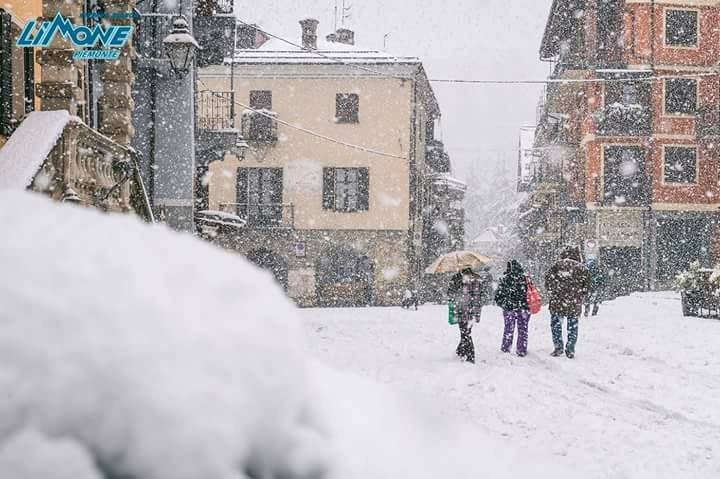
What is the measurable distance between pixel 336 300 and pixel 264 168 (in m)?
6.61

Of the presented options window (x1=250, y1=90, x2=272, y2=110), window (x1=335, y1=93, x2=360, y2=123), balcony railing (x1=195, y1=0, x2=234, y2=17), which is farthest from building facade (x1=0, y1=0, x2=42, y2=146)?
window (x1=335, y1=93, x2=360, y2=123)

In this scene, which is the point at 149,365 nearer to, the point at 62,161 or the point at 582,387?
the point at 62,161

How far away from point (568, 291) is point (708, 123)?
23.6 metres

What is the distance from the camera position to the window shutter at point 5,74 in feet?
28.1

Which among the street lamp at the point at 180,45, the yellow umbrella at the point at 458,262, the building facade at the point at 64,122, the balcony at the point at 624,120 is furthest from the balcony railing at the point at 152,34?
the balcony at the point at 624,120

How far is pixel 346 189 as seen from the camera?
1334 inches

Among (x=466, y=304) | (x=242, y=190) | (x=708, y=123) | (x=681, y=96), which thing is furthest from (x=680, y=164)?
(x=466, y=304)

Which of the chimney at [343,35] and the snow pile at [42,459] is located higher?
the chimney at [343,35]

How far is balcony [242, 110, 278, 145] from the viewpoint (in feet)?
109

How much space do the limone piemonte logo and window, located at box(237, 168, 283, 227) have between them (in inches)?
889

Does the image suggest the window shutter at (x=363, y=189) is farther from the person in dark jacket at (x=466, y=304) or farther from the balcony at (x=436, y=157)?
the person in dark jacket at (x=466, y=304)

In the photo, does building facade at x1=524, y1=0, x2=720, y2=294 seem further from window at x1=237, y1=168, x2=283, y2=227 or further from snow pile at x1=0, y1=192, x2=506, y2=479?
snow pile at x1=0, y1=192, x2=506, y2=479

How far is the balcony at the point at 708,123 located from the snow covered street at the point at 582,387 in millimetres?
16068

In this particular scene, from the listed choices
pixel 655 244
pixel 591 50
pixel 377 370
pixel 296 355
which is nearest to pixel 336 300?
pixel 655 244
